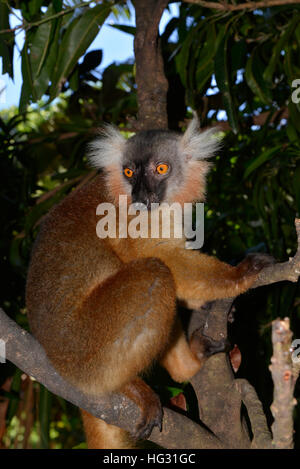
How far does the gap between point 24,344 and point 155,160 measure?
1.73 m

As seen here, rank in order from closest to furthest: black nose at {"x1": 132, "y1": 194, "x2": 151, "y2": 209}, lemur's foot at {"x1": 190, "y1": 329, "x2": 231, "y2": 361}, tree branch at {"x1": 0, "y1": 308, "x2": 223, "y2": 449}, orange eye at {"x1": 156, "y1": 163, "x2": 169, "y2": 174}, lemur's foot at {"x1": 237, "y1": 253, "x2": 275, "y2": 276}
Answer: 1. tree branch at {"x1": 0, "y1": 308, "x2": 223, "y2": 449}
2. lemur's foot at {"x1": 237, "y1": 253, "x2": 275, "y2": 276}
3. lemur's foot at {"x1": 190, "y1": 329, "x2": 231, "y2": 361}
4. black nose at {"x1": 132, "y1": 194, "x2": 151, "y2": 209}
5. orange eye at {"x1": 156, "y1": 163, "x2": 169, "y2": 174}

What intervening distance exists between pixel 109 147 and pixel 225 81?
1126mm

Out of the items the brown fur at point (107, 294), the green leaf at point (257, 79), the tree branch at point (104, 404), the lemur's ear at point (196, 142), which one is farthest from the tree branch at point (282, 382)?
the green leaf at point (257, 79)

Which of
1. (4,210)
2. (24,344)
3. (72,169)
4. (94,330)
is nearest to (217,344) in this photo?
(94,330)

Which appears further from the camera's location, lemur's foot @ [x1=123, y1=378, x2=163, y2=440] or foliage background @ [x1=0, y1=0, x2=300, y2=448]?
foliage background @ [x1=0, y1=0, x2=300, y2=448]

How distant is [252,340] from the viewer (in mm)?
4207

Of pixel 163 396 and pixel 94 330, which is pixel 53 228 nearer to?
pixel 94 330

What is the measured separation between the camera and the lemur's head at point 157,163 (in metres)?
3.34

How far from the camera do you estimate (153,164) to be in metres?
3.40

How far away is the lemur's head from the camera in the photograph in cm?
334

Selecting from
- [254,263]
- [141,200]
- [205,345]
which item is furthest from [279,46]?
[205,345]

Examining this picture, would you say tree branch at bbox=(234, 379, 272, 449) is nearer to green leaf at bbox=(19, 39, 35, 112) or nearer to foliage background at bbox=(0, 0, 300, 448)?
foliage background at bbox=(0, 0, 300, 448)

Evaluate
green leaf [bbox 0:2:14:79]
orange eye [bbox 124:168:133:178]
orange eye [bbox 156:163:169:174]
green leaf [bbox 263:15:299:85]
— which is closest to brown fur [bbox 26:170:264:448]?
orange eye [bbox 124:168:133:178]

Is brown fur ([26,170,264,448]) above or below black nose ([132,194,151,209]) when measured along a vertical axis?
below
